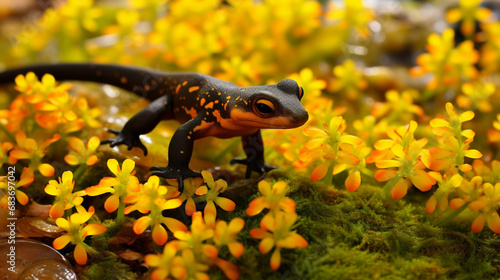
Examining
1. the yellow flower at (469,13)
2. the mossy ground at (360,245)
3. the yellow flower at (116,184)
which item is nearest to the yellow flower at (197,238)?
the mossy ground at (360,245)

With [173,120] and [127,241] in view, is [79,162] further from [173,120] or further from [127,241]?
[173,120]

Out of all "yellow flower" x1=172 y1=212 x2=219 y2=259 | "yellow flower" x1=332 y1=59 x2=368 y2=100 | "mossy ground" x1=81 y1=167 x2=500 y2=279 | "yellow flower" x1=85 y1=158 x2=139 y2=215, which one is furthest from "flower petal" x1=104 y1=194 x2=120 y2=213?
"yellow flower" x1=332 y1=59 x2=368 y2=100

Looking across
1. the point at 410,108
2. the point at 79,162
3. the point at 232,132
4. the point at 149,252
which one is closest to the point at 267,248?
the point at 149,252

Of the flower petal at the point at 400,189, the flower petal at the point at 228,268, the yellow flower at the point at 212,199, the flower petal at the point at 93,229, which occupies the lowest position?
the flower petal at the point at 93,229

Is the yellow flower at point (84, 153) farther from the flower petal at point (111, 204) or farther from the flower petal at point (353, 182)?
the flower petal at point (353, 182)

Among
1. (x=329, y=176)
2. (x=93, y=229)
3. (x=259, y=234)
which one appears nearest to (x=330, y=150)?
(x=329, y=176)

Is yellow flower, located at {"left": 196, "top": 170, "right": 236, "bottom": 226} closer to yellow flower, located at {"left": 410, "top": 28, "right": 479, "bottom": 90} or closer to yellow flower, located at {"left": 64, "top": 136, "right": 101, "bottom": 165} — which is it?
yellow flower, located at {"left": 64, "top": 136, "right": 101, "bottom": 165}
